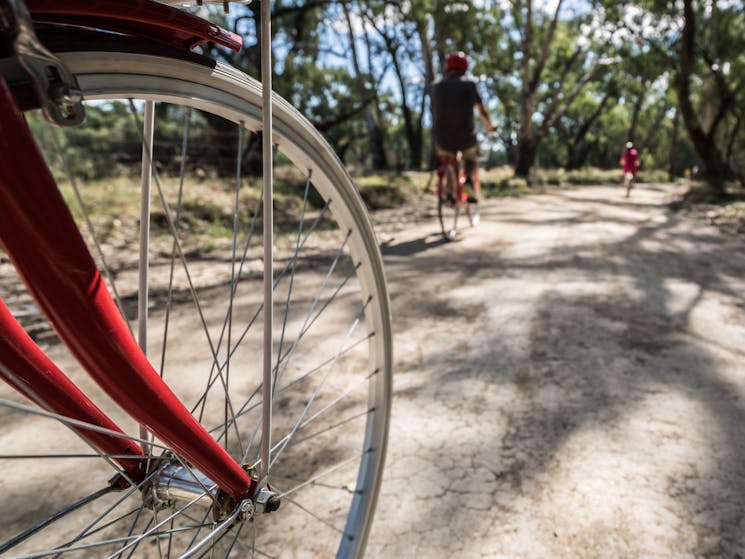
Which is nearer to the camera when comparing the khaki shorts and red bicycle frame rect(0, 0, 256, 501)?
red bicycle frame rect(0, 0, 256, 501)

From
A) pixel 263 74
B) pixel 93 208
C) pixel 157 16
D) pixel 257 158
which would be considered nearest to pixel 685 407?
pixel 263 74

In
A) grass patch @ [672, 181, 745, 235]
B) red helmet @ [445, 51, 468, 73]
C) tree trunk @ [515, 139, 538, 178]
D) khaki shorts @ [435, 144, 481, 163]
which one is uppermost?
red helmet @ [445, 51, 468, 73]

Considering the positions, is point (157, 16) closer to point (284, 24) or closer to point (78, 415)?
point (78, 415)

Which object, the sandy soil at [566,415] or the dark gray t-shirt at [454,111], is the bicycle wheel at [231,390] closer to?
the sandy soil at [566,415]

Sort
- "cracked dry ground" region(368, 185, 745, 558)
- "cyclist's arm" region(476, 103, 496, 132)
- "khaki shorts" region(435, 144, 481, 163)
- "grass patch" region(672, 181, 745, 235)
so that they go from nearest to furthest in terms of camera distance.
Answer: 1. "cracked dry ground" region(368, 185, 745, 558)
2. "cyclist's arm" region(476, 103, 496, 132)
3. "khaki shorts" region(435, 144, 481, 163)
4. "grass patch" region(672, 181, 745, 235)

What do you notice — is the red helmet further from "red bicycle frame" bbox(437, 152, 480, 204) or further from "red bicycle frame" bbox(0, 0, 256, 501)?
"red bicycle frame" bbox(0, 0, 256, 501)

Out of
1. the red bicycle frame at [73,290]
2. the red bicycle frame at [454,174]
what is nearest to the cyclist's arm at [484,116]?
the red bicycle frame at [454,174]

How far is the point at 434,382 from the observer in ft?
6.71

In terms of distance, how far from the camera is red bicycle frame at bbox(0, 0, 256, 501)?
1.80 ft

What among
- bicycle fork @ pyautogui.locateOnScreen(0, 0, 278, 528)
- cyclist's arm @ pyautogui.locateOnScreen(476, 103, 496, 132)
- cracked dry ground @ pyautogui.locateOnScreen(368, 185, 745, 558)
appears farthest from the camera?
cyclist's arm @ pyautogui.locateOnScreen(476, 103, 496, 132)

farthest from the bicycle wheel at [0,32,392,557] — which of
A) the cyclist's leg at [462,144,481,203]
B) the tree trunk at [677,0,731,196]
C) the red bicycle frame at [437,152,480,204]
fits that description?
the tree trunk at [677,0,731,196]

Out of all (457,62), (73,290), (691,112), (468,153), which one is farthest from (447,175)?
(691,112)

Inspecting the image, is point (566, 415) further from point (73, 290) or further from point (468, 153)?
point (468, 153)

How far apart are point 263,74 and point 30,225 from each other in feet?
1.20
